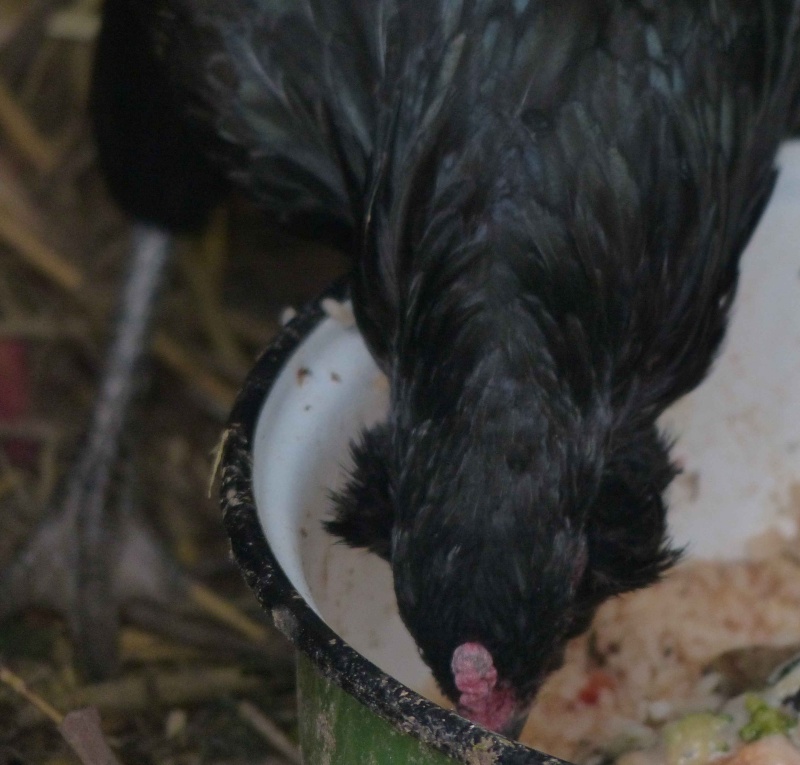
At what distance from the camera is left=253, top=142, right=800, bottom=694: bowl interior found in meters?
1.01

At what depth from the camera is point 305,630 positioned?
0.83 m

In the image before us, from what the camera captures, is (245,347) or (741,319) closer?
(741,319)

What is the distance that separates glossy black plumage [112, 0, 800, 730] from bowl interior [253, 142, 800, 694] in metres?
0.05

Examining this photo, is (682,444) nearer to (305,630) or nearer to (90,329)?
(305,630)

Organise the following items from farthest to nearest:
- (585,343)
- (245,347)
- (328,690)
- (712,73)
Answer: (245,347), (712,73), (585,343), (328,690)

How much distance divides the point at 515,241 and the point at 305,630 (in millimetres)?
331

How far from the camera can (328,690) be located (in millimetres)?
871

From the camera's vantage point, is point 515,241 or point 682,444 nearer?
point 515,241

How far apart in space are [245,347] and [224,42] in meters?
0.76

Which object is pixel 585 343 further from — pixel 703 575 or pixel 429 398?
pixel 703 575

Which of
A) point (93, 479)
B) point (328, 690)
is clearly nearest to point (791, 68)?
point (328, 690)

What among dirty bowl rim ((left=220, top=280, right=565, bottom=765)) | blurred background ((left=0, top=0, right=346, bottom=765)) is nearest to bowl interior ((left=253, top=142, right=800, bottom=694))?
dirty bowl rim ((left=220, top=280, right=565, bottom=765))

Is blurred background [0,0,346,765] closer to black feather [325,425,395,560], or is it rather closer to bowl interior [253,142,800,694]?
bowl interior [253,142,800,694]

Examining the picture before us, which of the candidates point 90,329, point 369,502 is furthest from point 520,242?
point 90,329
